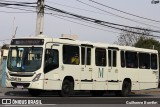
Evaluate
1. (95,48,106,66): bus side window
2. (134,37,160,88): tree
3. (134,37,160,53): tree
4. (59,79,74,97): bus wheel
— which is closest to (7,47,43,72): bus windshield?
(59,79,74,97): bus wheel

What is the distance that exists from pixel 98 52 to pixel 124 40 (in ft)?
190

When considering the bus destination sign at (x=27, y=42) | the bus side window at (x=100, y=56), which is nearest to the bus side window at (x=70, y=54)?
the bus destination sign at (x=27, y=42)

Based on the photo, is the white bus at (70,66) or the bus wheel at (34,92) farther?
the bus wheel at (34,92)

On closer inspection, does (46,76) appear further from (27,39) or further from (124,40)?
(124,40)

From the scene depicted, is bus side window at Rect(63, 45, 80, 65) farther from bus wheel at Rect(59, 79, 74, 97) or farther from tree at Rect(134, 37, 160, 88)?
tree at Rect(134, 37, 160, 88)

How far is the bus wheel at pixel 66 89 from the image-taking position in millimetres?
22500

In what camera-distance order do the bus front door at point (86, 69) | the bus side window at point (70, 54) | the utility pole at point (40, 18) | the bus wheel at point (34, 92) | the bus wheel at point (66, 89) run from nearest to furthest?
the bus wheel at point (66, 89), the bus side window at point (70, 54), the bus wheel at point (34, 92), the bus front door at point (86, 69), the utility pole at point (40, 18)

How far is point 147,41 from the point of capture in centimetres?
7869

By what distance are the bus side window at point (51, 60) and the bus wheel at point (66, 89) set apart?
1.19 metres

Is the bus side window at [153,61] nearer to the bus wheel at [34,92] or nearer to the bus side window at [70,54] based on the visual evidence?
the bus side window at [70,54]

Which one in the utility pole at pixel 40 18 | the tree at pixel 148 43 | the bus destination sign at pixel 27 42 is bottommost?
the bus destination sign at pixel 27 42

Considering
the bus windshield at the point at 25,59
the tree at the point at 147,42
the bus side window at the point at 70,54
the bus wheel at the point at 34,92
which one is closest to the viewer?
the bus windshield at the point at 25,59

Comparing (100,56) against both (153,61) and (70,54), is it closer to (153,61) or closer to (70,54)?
(70,54)

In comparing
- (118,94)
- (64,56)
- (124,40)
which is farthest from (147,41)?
(64,56)
